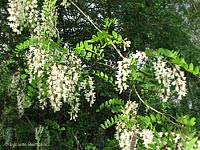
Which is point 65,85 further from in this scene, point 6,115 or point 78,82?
point 6,115

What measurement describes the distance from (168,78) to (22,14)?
110 centimetres

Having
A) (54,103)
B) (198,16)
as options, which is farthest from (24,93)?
(198,16)

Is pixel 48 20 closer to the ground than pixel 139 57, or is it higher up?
higher up

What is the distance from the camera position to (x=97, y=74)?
2.97 metres

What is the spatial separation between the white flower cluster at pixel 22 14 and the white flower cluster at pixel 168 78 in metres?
0.97

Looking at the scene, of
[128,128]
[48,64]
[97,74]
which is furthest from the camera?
[97,74]

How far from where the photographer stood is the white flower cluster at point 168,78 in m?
2.36

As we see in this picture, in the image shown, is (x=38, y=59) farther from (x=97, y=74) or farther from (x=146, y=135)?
(x=146, y=135)

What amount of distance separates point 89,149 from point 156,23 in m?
1.66

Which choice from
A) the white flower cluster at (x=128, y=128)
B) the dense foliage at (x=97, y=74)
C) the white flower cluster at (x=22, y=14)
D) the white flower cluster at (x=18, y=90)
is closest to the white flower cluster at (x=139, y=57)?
the dense foliage at (x=97, y=74)

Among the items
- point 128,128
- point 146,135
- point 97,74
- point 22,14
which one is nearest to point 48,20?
point 22,14

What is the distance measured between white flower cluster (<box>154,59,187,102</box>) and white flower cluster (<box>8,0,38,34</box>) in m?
0.97

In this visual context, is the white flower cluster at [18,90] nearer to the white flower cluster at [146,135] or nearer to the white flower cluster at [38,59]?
the white flower cluster at [38,59]

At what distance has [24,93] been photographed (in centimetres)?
370
